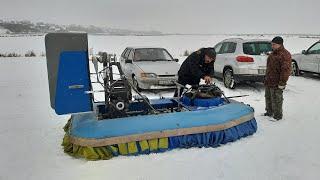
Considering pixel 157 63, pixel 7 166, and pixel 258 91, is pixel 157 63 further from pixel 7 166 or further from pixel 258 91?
pixel 7 166

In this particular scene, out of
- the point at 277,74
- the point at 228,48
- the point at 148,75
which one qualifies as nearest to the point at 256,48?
the point at 228,48

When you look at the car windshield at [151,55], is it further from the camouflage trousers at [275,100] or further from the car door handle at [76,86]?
the car door handle at [76,86]

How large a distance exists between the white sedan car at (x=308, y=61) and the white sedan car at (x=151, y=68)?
5066 mm

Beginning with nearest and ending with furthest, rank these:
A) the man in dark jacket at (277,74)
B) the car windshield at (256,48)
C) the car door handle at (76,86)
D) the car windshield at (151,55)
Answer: the car door handle at (76,86), the man in dark jacket at (277,74), the car windshield at (256,48), the car windshield at (151,55)

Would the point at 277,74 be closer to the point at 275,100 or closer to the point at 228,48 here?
the point at 275,100

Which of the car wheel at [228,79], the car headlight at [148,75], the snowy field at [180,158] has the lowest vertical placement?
the snowy field at [180,158]

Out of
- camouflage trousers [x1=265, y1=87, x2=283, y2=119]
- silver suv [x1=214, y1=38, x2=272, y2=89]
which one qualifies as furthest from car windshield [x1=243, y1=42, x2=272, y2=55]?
camouflage trousers [x1=265, y1=87, x2=283, y2=119]

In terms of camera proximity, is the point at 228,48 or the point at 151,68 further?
the point at 228,48

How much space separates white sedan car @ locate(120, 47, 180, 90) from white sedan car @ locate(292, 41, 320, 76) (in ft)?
16.6

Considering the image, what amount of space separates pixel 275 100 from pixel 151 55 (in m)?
5.46

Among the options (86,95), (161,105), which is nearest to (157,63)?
(161,105)

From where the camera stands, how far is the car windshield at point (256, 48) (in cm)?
1032

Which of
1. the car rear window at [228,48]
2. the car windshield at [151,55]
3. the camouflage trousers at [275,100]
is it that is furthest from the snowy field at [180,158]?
the car windshield at [151,55]

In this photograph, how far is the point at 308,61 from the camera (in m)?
12.6
